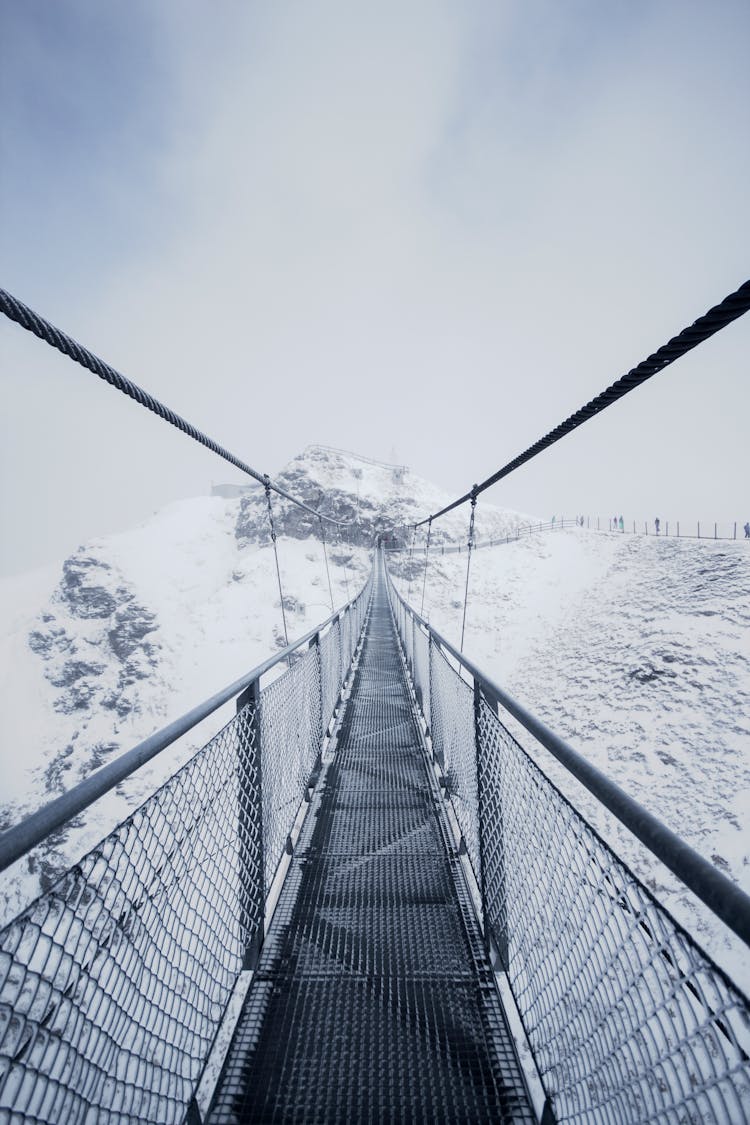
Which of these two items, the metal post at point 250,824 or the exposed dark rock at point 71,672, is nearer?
the metal post at point 250,824

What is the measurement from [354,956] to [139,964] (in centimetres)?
106

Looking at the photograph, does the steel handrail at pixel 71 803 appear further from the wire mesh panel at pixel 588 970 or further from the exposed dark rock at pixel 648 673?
the exposed dark rock at pixel 648 673

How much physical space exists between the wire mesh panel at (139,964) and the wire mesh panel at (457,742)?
3.62 feet

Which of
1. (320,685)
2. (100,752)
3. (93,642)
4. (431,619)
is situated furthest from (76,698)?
(320,685)

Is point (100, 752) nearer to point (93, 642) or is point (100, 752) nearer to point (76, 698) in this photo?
point (76, 698)

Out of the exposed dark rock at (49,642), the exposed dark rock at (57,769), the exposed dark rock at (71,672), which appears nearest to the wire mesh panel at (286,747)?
the exposed dark rock at (57,769)

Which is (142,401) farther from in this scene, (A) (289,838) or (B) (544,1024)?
(B) (544,1024)

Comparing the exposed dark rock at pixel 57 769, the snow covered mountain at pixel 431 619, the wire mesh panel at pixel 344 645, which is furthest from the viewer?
the exposed dark rock at pixel 57 769

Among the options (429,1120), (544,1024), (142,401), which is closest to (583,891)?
(544,1024)

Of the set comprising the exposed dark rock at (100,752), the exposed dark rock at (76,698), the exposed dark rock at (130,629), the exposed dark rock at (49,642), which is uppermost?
the exposed dark rock at (130,629)

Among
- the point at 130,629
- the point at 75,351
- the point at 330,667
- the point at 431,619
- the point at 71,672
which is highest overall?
the point at 75,351

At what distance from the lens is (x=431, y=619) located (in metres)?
32.7

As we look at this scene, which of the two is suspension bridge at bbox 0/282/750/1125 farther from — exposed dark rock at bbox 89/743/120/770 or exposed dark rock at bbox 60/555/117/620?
exposed dark rock at bbox 60/555/117/620

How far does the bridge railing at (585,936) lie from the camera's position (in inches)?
29.8
